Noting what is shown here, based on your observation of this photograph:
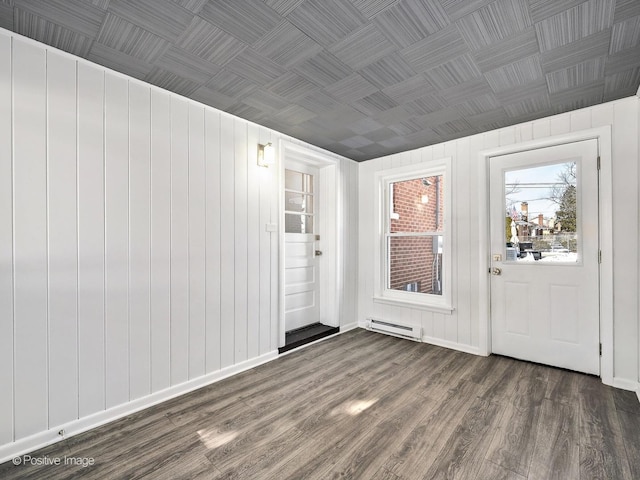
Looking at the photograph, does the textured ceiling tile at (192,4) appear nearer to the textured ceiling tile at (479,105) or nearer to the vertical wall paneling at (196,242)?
the vertical wall paneling at (196,242)

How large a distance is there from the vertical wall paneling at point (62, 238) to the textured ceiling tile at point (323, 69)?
4.93ft

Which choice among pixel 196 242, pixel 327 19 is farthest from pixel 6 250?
pixel 327 19

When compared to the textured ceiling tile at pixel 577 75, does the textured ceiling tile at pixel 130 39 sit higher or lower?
higher

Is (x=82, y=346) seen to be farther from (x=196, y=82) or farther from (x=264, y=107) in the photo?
(x=264, y=107)

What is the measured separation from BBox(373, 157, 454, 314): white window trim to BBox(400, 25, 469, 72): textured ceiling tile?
5.74 ft

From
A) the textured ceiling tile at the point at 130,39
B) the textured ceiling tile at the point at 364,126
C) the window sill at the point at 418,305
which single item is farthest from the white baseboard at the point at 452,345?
the textured ceiling tile at the point at 130,39

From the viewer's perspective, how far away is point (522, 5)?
1.57 m

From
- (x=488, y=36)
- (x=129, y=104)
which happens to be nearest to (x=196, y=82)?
(x=129, y=104)

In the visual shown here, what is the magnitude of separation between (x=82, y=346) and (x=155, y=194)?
1145 millimetres

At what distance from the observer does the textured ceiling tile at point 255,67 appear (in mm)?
1990

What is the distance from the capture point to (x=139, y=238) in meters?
2.26

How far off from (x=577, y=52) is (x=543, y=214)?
1567 millimetres

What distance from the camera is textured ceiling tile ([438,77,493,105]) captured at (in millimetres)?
2318

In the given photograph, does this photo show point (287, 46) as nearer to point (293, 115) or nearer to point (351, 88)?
point (351, 88)
